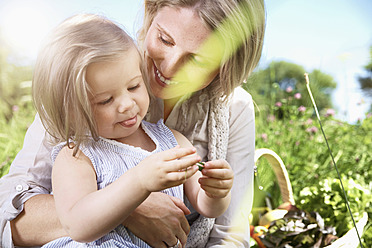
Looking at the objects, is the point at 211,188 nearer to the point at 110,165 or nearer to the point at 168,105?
the point at 110,165

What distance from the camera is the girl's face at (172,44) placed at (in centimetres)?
99

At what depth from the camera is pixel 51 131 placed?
96 centimetres

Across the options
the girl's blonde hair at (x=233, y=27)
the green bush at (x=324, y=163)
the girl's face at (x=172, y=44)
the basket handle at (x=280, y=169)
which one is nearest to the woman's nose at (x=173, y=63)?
the girl's face at (x=172, y=44)

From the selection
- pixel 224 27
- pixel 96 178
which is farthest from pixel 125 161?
pixel 224 27

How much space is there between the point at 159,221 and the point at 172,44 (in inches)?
17.5

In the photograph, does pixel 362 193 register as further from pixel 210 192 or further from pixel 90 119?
pixel 90 119

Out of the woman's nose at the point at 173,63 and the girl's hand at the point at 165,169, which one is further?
the woman's nose at the point at 173,63

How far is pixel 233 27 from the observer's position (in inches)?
40.7

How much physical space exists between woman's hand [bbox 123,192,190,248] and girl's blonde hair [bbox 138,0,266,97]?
382mm

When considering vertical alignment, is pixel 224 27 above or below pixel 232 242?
above

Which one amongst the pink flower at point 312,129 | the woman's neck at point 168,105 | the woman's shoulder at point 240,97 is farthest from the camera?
the pink flower at point 312,129

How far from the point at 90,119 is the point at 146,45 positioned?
0.30 m

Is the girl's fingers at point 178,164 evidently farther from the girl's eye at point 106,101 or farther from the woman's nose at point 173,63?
the woman's nose at point 173,63

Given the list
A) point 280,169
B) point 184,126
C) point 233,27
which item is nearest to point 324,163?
point 280,169
